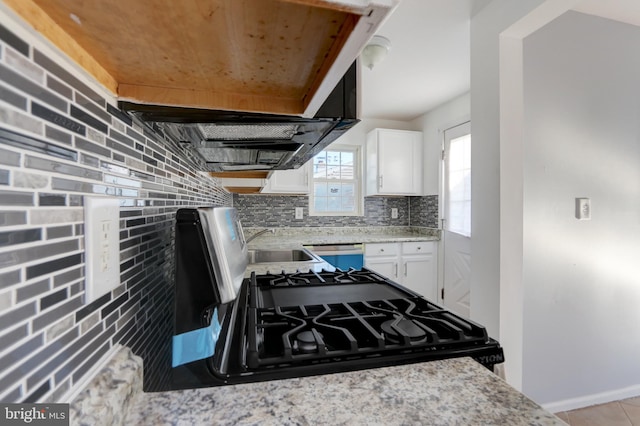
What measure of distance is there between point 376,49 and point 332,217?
2.05 meters

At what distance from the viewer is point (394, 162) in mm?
3447

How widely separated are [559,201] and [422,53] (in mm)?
1414

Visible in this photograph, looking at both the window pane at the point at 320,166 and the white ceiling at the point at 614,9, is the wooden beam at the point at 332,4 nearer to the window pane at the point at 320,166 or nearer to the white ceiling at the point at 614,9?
the white ceiling at the point at 614,9

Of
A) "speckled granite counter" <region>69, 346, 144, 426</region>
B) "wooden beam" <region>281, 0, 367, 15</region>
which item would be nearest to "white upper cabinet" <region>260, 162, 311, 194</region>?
"speckled granite counter" <region>69, 346, 144, 426</region>

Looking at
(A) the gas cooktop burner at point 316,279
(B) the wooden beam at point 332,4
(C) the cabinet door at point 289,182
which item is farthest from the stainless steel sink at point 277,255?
(B) the wooden beam at point 332,4

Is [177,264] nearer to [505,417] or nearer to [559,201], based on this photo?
[505,417]

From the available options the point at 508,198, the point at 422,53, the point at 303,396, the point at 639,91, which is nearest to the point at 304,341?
the point at 303,396

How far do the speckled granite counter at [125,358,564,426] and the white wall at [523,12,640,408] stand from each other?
5.01 ft

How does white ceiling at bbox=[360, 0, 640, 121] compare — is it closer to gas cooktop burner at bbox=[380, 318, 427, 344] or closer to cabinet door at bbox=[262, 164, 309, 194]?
cabinet door at bbox=[262, 164, 309, 194]

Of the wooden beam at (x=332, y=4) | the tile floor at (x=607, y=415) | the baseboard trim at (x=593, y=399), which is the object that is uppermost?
the wooden beam at (x=332, y=4)

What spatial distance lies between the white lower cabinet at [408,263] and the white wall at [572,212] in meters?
1.53

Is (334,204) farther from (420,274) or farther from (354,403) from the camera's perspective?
(354,403)

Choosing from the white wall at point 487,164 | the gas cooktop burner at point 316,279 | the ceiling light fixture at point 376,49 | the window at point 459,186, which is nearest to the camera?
the gas cooktop burner at point 316,279

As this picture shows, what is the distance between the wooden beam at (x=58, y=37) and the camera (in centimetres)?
30
